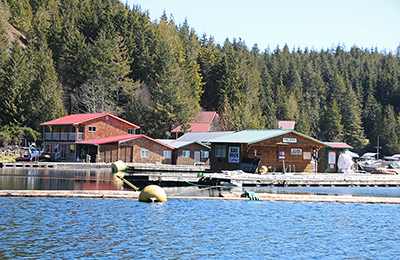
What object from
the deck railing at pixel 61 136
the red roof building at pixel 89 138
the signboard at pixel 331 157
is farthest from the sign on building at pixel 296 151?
the deck railing at pixel 61 136

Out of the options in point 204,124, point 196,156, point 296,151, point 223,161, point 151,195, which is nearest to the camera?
point 151,195

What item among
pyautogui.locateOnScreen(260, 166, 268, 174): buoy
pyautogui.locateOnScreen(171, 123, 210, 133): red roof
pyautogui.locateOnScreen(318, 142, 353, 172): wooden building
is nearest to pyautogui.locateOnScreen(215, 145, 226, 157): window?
pyautogui.locateOnScreen(260, 166, 268, 174): buoy

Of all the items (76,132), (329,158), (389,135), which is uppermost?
(389,135)

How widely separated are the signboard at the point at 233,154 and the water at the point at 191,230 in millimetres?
13830

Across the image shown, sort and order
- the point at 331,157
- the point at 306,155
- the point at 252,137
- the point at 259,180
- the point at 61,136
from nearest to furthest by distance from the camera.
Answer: the point at 259,180, the point at 252,137, the point at 306,155, the point at 331,157, the point at 61,136

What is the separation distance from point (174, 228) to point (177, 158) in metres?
35.7

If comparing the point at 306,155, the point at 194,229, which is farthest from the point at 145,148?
the point at 194,229

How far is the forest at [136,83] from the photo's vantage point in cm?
6781

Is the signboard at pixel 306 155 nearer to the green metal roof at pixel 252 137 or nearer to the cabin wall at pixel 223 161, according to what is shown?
the green metal roof at pixel 252 137

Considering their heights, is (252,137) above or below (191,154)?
above

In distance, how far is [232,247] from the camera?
599 inches

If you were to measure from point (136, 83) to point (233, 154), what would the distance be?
45.0 meters

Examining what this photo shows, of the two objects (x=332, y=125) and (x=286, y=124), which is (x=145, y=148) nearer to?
(x=286, y=124)

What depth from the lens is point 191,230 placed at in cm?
1745
